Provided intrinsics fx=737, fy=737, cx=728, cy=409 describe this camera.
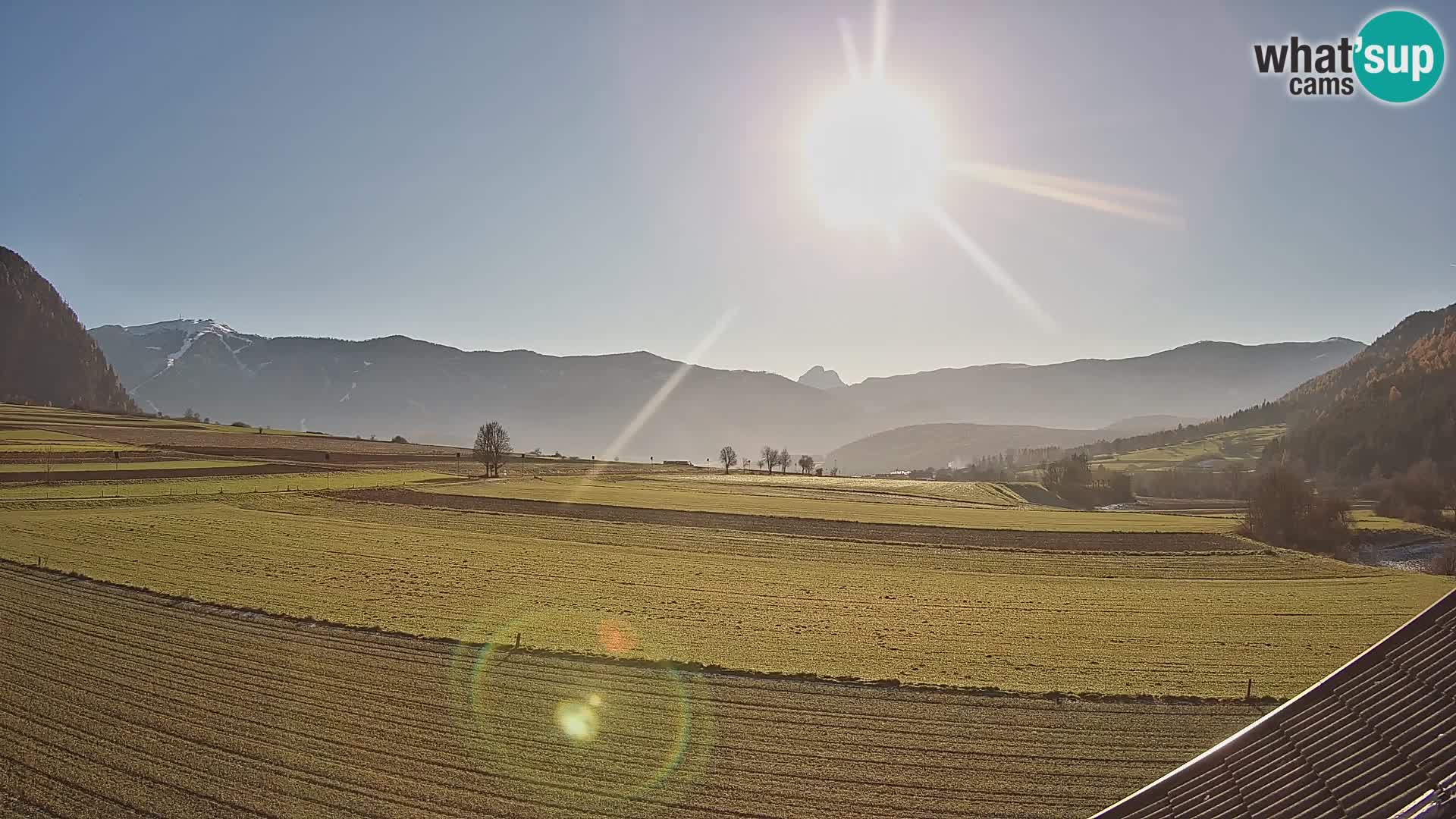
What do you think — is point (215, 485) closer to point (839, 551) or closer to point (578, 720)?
point (839, 551)

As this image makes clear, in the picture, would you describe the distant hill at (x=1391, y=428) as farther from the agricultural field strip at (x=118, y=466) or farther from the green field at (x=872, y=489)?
the agricultural field strip at (x=118, y=466)

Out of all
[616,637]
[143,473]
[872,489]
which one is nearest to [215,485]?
[143,473]

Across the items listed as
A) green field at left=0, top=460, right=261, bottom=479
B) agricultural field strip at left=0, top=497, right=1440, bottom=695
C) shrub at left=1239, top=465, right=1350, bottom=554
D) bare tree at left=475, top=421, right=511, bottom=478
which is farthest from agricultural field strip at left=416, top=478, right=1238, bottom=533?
green field at left=0, top=460, right=261, bottom=479

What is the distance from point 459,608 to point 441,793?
55.6 feet

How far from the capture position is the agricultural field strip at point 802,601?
2542 centimetres

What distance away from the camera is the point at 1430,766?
473 centimetres

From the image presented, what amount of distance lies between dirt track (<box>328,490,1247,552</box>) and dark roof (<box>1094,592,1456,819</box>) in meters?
54.9

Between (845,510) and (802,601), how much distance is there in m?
48.4

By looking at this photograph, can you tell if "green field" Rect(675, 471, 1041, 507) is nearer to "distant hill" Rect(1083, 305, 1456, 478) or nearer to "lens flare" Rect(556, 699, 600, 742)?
"distant hill" Rect(1083, 305, 1456, 478)

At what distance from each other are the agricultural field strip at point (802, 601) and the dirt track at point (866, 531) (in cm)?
757

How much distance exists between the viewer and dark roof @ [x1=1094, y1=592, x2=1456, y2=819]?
490cm

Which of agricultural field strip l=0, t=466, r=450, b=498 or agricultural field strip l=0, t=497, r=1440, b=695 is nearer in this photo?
agricultural field strip l=0, t=497, r=1440, b=695

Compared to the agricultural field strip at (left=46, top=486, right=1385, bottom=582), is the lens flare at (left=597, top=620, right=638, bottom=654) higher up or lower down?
lower down

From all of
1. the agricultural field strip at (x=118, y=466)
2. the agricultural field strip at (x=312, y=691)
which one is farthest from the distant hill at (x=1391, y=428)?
the agricultural field strip at (x=118, y=466)
